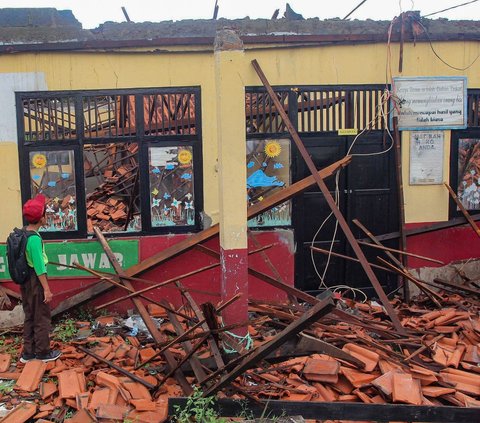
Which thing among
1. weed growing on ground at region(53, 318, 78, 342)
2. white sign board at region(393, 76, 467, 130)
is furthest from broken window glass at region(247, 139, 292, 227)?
weed growing on ground at region(53, 318, 78, 342)

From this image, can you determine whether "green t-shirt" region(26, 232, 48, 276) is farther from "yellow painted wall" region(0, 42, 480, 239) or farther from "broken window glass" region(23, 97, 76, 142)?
"broken window glass" region(23, 97, 76, 142)

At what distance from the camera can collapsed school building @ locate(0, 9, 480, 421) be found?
6.66m

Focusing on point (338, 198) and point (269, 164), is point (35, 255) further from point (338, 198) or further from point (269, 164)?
point (338, 198)

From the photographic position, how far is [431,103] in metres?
7.61

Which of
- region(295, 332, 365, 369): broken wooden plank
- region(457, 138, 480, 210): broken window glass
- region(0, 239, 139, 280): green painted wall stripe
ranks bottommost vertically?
region(295, 332, 365, 369): broken wooden plank

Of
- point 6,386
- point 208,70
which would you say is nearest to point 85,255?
point 6,386

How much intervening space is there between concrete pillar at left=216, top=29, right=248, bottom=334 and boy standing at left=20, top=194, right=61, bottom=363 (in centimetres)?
187

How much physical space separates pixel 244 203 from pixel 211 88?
2305 millimetres

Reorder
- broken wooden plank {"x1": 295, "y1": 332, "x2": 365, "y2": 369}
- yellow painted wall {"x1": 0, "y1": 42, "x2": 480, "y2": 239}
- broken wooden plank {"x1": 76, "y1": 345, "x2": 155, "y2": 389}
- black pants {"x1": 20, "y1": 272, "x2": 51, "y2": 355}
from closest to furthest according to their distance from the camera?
broken wooden plank {"x1": 76, "y1": 345, "x2": 155, "y2": 389} → broken wooden plank {"x1": 295, "y1": 332, "x2": 365, "y2": 369} → black pants {"x1": 20, "y1": 272, "x2": 51, "y2": 355} → yellow painted wall {"x1": 0, "y1": 42, "x2": 480, "y2": 239}

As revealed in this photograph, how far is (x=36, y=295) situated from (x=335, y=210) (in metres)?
3.48

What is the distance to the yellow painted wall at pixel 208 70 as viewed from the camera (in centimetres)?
679

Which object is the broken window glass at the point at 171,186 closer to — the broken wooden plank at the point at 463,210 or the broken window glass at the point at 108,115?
the broken window glass at the point at 108,115

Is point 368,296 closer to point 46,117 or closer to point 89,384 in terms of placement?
point 89,384

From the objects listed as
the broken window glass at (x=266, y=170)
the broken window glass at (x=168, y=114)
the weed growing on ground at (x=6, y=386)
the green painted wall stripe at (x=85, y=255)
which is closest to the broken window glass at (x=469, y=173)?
the broken window glass at (x=266, y=170)
